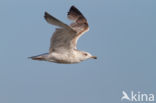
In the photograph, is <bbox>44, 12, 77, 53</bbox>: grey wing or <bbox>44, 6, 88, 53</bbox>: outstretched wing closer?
<bbox>44, 6, 88, 53</bbox>: outstretched wing

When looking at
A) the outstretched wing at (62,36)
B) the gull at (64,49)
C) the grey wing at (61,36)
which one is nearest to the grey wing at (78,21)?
the outstretched wing at (62,36)

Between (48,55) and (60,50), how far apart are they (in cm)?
47

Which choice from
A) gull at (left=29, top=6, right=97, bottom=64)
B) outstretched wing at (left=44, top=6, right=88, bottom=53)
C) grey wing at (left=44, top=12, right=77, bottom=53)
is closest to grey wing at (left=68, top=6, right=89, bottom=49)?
outstretched wing at (left=44, top=6, right=88, bottom=53)

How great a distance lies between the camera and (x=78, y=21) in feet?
60.2

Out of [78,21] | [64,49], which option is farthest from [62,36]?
[78,21]

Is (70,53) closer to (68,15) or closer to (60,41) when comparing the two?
(60,41)

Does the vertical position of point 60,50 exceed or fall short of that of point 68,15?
it falls short

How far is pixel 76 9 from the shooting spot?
1908 cm

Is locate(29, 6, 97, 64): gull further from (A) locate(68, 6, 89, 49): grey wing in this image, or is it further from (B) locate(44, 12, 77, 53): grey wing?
(A) locate(68, 6, 89, 49): grey wing

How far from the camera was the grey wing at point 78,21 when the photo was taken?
17094 mm

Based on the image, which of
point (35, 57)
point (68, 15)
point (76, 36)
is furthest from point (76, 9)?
point (35, 57)

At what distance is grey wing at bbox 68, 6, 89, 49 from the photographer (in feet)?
56.1

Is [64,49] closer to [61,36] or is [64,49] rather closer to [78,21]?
[61,36]

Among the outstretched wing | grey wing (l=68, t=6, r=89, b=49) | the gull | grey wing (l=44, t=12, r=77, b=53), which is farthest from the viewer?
grey wing (l=68, t=6, r=89, b=49)
